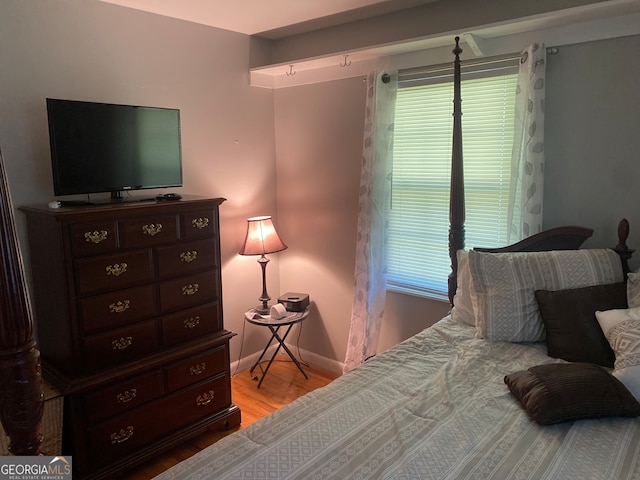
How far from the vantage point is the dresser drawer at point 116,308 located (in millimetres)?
2217

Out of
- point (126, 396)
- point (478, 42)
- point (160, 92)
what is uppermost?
point (478, 42)

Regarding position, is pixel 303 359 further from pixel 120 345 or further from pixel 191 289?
pixel 120 345

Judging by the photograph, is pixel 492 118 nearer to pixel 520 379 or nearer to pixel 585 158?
pixel 585 158

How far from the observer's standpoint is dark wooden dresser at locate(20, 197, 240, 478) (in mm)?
2189

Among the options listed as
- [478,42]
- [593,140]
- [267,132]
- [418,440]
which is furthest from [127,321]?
[593,140]

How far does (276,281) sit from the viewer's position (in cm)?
387

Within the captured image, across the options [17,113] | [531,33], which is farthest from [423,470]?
[17,113]

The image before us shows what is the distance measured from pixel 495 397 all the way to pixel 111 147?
213 centimetres

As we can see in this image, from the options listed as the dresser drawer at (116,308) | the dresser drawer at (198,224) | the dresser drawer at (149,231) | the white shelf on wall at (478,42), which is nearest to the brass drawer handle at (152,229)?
the dresser drawer at (149,231)

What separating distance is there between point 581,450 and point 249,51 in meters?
3.10

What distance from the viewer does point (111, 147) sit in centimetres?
245

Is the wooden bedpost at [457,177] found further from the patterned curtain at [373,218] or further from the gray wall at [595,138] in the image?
the patterned curtain at [373,218]

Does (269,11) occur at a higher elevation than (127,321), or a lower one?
higher

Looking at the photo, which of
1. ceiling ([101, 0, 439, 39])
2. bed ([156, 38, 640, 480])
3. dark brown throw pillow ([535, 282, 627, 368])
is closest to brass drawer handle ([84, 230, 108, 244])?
bed ([156, 38, 640, 480])
